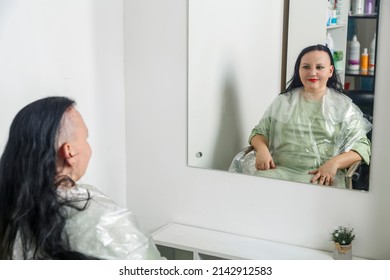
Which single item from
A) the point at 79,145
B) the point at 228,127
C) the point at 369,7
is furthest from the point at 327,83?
the point at 79,145

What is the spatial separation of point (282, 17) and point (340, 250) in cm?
81

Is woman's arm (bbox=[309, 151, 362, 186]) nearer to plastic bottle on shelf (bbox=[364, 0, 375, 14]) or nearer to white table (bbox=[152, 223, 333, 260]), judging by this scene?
white table (bbox=[152, 223, 333, 260])

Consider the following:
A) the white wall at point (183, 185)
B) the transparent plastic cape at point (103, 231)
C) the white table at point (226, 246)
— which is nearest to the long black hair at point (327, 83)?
the white wall at point (183, 185)

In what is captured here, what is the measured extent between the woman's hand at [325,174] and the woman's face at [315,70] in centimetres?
26

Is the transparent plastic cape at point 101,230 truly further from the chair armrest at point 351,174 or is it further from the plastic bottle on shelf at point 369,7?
the plastic bottle on shelf at point 369,7

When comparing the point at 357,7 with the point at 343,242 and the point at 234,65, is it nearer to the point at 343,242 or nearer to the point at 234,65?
the point at 234,65

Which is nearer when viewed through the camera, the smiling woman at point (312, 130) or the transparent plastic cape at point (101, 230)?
the transparent plastic cape at point (101, 230)

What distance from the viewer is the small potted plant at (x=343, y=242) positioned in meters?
2.15

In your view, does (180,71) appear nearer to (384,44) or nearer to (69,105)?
(384,44)

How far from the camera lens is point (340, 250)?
7.11 ft

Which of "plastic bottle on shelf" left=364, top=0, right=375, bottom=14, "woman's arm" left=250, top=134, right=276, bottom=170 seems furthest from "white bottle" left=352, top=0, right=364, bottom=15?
"woman's arm" left=250, top=134, right=276, bottom=170

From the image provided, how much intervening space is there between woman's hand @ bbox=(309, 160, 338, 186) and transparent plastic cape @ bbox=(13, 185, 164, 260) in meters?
0.87

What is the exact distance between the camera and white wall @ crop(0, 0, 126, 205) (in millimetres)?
1928

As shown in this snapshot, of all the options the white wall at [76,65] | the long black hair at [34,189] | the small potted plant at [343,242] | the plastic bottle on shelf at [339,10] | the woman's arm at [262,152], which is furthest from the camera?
the woman's arm at [262,152]
